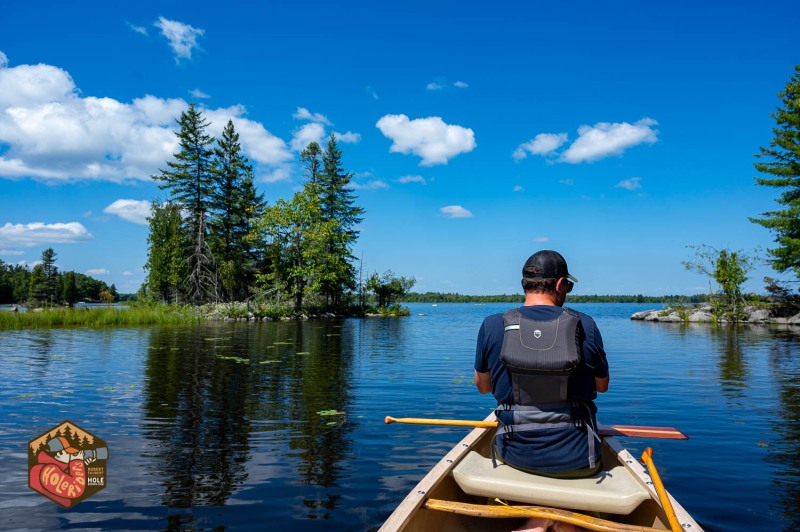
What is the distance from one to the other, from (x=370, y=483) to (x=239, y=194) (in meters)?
49.4

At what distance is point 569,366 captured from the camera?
3.23 meters

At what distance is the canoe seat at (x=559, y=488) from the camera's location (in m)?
3.24

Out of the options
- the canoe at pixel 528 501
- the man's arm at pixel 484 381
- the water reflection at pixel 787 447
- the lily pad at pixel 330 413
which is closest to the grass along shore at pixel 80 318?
the lily pad at pixel 330 413

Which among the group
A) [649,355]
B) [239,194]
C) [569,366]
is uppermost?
[239,194]

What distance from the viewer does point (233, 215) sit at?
50.7m

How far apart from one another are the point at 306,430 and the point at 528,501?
495 cm

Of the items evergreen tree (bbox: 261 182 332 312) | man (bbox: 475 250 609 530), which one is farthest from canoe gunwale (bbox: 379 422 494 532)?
evergreen tree (bbox: 261 182 332 312)

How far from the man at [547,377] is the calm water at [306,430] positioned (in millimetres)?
1921

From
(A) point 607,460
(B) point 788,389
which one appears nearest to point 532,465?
(A) point 607,460

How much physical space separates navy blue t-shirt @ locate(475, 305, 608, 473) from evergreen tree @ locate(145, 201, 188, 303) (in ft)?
154

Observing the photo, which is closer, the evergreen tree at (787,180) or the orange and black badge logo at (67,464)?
the orange and black badge logo at (67,464)

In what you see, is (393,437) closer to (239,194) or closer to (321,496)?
(321,496)

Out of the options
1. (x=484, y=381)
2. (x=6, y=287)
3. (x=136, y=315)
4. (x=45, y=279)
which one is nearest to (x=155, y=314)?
(x=136, y=315)

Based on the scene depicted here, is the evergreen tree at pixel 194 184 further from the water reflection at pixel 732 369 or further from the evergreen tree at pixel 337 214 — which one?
the water reflection at pixel 732 369
